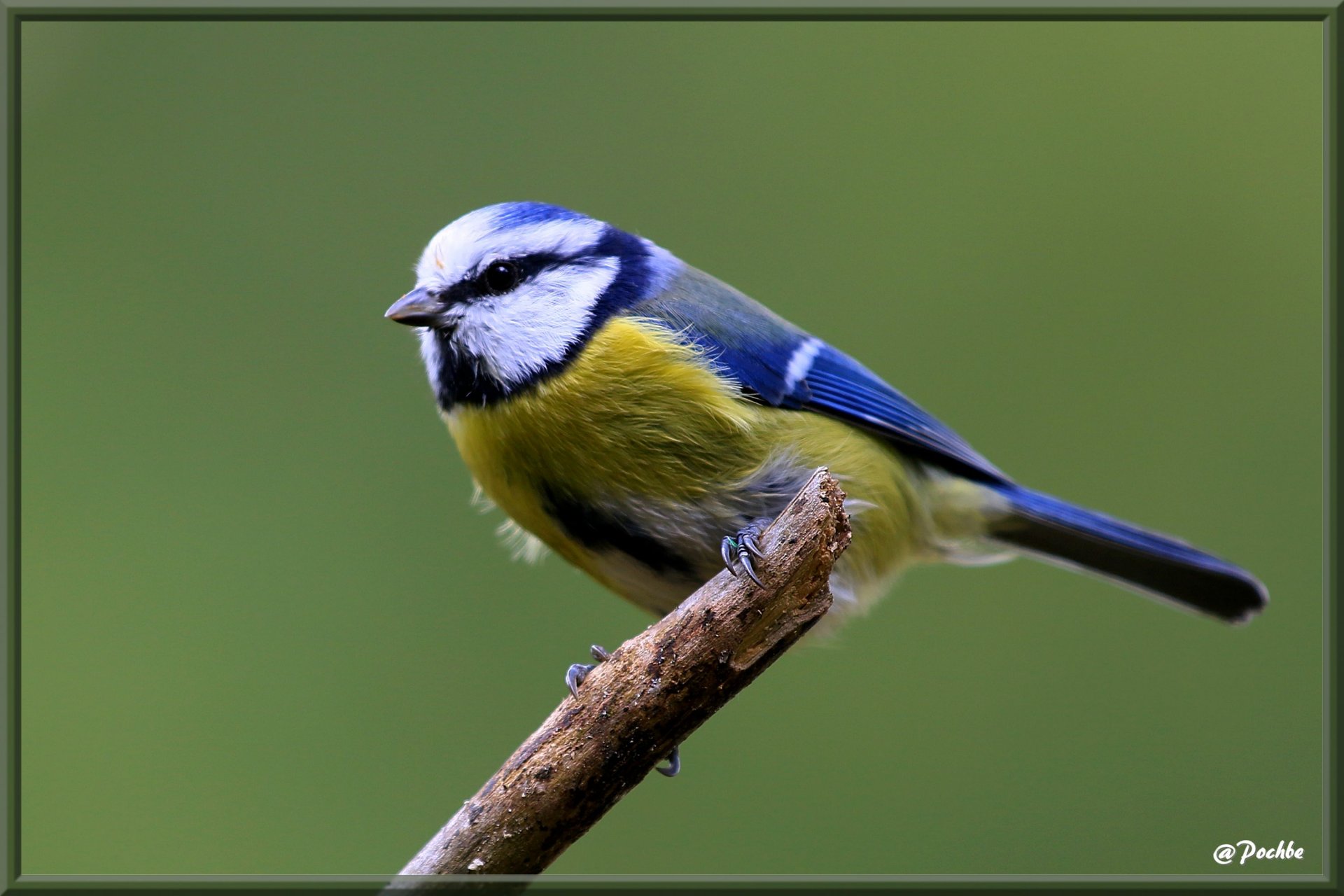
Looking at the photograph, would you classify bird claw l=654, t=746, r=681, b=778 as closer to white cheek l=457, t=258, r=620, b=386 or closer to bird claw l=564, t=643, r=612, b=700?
bird claw l=564, t=643, r=612, b=700

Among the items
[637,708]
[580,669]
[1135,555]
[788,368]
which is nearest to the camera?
[637,708]

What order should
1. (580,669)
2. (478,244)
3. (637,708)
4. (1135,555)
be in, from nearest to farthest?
(637,708) → (580,669) → (478,244) → (1135,555)

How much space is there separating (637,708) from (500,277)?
0.81 m

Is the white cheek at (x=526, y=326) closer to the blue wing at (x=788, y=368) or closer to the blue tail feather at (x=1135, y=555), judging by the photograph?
the blue wing at (x=788, y=368)

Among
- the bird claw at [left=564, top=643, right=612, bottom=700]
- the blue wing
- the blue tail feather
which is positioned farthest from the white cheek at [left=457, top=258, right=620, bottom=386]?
the blue tail feather

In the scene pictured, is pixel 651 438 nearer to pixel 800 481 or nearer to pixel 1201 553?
pixel 800 481

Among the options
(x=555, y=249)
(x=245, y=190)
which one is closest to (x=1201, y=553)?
(x=555, y=249)

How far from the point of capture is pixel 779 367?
78.2 inches

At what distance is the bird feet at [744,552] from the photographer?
59.7 inches

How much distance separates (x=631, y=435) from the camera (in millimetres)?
1812

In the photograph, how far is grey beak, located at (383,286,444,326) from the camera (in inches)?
73.4

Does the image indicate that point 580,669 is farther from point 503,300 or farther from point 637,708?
point 503,300

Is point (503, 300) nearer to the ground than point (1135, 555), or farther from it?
farther from it

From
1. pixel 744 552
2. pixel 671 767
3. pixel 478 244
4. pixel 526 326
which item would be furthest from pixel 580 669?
pixel 478 244
